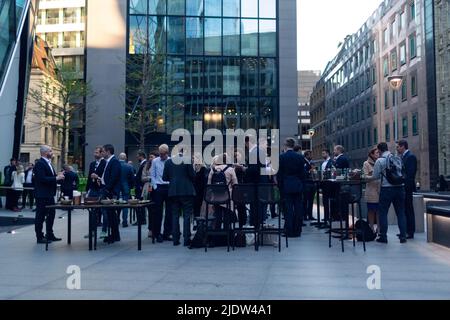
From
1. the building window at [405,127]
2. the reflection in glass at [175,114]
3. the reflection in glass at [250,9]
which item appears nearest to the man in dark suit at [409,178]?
the reflection in glass at [175,114]

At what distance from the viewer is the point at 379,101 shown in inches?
2212

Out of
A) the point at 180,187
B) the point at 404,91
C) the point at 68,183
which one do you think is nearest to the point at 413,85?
the point at 404,91

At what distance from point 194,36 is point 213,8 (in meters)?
2.83

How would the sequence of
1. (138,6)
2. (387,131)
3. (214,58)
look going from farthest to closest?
(387,131), (214,58), (138,6)

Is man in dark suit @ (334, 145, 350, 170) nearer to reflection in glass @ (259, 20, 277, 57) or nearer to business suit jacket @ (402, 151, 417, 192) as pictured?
business suit jacket @ (402, 151, 417, 192)

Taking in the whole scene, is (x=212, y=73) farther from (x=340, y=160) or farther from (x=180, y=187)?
(x=180, y=187)

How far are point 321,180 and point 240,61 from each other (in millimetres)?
31274

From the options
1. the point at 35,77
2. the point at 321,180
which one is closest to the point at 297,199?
the point at 321,180

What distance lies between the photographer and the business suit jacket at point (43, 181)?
10172 mm

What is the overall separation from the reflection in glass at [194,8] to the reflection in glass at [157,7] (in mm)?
1988

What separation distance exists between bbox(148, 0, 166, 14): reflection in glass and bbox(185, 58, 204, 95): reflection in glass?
4589 millimetres

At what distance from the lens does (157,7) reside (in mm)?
41250

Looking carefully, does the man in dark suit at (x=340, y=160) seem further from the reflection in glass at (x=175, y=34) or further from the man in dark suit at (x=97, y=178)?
the reflection in glass at (x=175, y=34)

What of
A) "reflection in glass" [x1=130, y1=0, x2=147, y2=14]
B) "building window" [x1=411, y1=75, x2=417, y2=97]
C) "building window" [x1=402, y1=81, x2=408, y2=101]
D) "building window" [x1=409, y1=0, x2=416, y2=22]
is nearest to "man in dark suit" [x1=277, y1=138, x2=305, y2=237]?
"reflection in glass" [x1=130, y1=0, x2=147, y2=14]
